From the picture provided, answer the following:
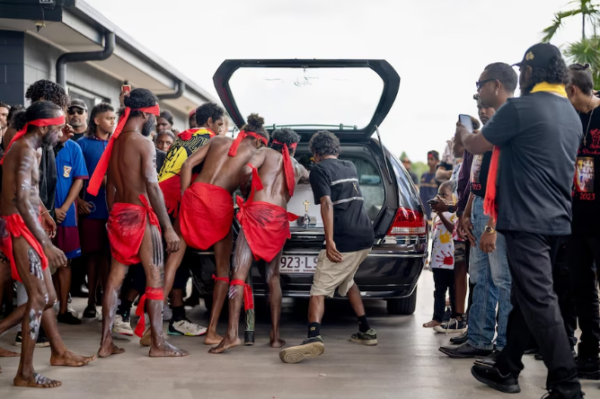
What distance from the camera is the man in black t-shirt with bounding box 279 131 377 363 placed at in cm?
546

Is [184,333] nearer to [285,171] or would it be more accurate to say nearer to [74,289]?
[285,171]

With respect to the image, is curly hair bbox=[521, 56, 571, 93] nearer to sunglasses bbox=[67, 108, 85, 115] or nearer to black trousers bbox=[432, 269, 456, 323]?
black trousers bbox=[432, 269, 456, 323]

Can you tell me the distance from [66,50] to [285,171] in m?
7.35

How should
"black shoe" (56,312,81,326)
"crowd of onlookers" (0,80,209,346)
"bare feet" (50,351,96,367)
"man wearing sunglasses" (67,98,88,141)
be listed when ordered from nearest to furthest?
1. "bare feet" (50,351,96,367)
2. "crowd of onlookers" (0,80,209,346)
3. "black shoe" (56,312,81,326)
4. "man wearing sunglasses" (67,98,88,141)

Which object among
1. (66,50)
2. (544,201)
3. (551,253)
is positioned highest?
(66,50)

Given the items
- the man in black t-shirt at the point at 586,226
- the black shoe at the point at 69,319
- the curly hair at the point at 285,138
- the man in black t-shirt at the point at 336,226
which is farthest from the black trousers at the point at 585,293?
the black shoe at the point at 69,319

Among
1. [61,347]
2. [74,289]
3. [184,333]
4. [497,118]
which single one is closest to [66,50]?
[74,289]

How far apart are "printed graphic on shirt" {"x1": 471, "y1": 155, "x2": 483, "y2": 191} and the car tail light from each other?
99cm

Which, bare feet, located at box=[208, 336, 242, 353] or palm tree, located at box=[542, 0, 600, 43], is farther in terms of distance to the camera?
palm tree, located at box=[542, 0, 600, 43]

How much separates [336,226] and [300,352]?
1.06 m

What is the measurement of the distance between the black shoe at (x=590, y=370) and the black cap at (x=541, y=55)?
6.27 ft

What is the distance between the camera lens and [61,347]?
4.80 metres

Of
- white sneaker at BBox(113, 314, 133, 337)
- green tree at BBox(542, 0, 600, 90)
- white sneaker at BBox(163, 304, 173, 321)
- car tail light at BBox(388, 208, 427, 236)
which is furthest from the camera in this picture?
green tree at BBox(542, 0, 600, 90)

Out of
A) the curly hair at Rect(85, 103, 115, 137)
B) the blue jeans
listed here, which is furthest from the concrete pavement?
the curly hair at Rect(85, 103, 115, 137)
